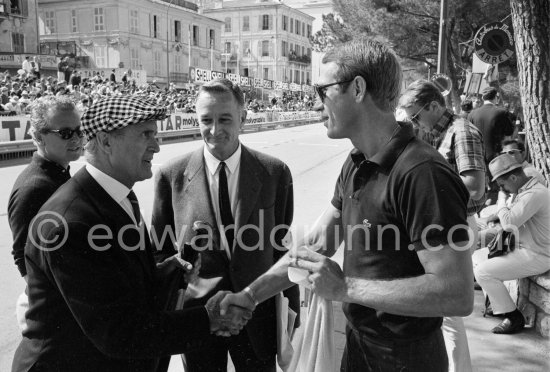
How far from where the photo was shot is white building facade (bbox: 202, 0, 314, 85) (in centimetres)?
8331

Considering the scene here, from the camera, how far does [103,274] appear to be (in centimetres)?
A: 170

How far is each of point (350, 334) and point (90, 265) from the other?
1011 mm

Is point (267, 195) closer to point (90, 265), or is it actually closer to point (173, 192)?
point (173, 192)

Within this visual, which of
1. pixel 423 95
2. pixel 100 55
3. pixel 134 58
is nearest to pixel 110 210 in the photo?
pixel 423 95

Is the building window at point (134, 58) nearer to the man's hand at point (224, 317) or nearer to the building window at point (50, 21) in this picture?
the building window at point (50, 21)

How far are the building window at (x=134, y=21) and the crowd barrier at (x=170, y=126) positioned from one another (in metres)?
24.5

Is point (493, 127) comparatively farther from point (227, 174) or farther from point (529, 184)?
point (227, 174)

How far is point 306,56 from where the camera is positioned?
91875mm

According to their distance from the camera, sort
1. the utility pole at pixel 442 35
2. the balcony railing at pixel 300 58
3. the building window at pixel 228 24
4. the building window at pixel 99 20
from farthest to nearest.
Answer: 1. the building window at pixel 228 24
2. the balcony railing at pixel 300 58
3. the building window at pixel 99 20
4. the utility pole at pixel 442 35

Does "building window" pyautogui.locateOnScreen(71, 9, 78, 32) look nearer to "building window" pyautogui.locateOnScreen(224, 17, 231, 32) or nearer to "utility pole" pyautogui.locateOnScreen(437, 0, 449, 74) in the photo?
"building window" pyautogui.locateOnScreen(224, 17, 231, 32)

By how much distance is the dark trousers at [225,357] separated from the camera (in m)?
2.58

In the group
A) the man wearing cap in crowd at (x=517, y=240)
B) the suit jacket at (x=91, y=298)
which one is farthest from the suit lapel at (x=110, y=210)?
the man wearing cap in crowd at (x=517, y=240)

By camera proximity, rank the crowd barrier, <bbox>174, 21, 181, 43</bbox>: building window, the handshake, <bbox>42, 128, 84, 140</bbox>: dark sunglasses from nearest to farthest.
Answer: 1. the handshake
2. <bbox>42, 128, 84, 140</bbox>: dark sunglasses
3. the crowd barrier
4. <bbox>174, 21, 181, 43</bbox>: building window

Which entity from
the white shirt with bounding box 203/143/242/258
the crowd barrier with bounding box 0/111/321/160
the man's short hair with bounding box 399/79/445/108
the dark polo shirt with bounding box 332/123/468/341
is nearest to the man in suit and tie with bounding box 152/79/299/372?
the white shirt with bounding box 203/143/242/258
